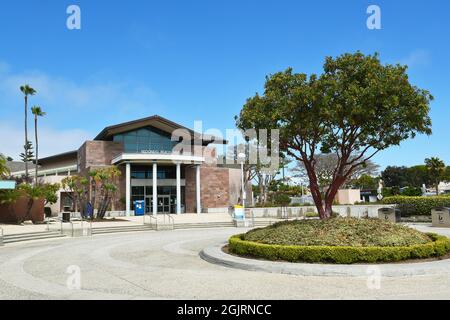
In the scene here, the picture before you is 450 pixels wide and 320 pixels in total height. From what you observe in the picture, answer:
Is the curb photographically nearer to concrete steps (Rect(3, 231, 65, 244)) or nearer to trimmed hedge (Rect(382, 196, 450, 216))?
concrete steps (Rect(3, 231, 65, 244))

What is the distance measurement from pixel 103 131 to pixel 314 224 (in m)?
43.0

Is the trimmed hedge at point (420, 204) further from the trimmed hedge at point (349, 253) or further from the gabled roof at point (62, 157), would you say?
the gabled roof at point (62, 157)

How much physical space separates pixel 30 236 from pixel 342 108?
19717mm

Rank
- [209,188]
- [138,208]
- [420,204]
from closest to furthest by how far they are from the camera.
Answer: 1. [420,204]
2. [138,208]
3. [209,188]

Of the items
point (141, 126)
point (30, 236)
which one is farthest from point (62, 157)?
point (30, 236)

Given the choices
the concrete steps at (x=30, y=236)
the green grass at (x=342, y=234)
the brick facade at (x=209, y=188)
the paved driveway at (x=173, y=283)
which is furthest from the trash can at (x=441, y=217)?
the brick facade at (x=209, y=188)

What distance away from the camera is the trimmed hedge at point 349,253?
11031 mm

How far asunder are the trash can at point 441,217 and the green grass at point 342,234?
15.4 metres

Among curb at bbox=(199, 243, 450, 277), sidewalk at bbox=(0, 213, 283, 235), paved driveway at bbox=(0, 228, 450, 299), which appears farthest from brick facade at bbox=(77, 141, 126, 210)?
curb at bbox=(199, 243, 450, 277)

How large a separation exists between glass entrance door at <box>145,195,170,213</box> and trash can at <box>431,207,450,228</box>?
31641mm

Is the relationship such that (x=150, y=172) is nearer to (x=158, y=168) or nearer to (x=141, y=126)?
(x=158, y=168)

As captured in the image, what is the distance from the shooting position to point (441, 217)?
26172mm

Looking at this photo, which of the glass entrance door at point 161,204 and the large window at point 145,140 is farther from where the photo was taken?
the large window at point 145,140

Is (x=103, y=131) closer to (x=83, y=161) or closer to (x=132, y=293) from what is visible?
(x=83, y=161)
